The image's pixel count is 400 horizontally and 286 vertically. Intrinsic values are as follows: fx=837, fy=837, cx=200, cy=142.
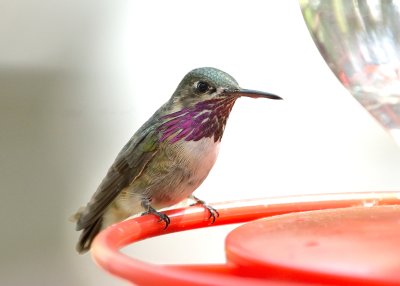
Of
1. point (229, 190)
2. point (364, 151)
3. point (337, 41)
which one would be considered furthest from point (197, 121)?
point (364, 151)

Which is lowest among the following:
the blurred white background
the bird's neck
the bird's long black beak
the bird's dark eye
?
the blurred white background

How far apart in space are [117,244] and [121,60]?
2940 millimetres

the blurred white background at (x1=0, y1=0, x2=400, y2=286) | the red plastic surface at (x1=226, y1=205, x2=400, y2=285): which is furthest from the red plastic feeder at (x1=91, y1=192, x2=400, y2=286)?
the blurred white background at (x1=0, y1=0, x2=400, y2=286)

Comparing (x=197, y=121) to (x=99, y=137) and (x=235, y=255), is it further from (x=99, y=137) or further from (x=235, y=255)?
(x=99, y=137)

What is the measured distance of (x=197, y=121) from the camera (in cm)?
210

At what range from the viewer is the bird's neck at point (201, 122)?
2.08 metres

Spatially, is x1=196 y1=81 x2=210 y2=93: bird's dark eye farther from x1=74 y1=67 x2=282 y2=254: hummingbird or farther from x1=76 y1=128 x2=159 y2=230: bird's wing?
x1=76 y1=128 x2=159 y2=230: bird's wing

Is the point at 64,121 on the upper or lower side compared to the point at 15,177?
upper

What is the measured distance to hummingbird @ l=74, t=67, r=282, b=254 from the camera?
208cm

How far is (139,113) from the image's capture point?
13.4 ft

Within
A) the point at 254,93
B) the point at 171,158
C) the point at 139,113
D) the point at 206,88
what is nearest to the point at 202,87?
the point at 206,88

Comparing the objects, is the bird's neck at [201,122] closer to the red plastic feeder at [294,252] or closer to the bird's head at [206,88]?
the bird's head at [206,88]

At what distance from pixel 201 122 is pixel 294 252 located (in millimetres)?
1009

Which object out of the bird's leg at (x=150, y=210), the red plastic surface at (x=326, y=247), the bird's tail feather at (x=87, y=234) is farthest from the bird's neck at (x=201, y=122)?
the red plastic surface at (x=326, y=247)
